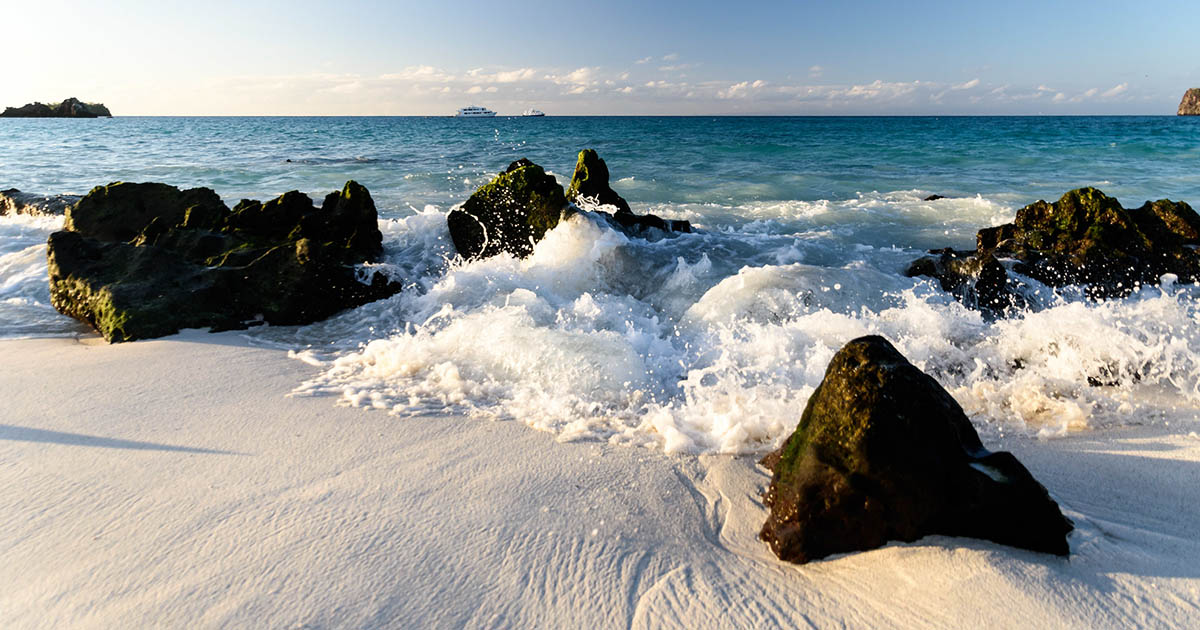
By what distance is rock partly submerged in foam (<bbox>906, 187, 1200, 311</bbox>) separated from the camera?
251 inches

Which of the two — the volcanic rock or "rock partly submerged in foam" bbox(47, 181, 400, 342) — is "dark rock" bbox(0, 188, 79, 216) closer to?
"rock partly submerged in foam" bbox(47, 181, 400, 342)

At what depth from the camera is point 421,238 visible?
816cm

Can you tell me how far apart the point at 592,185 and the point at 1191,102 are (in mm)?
125454

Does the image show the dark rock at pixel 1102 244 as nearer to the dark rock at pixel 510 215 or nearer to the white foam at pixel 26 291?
the dark rock at pixel 510 215

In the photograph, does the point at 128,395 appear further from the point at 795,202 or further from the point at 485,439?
the point at 795,202

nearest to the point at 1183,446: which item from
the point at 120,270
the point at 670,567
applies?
the point at 670,567

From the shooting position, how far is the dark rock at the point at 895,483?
7.21 feet

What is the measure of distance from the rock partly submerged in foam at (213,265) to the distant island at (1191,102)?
419ft

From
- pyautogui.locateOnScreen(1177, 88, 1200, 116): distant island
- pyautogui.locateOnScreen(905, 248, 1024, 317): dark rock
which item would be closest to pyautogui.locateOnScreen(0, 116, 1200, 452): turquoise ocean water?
pyautogui.locateOnScreen(905, 248, 1024, 317): dark rock

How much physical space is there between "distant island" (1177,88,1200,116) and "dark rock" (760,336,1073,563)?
12829 cm

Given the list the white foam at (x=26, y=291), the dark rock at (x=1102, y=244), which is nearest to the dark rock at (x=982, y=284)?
the dark rock at (x=1102, y=244)

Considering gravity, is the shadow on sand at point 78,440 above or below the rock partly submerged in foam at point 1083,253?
below

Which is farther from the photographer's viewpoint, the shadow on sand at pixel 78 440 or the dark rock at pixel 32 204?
the dark rock at pixel 32 204

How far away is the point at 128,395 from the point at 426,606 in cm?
303
